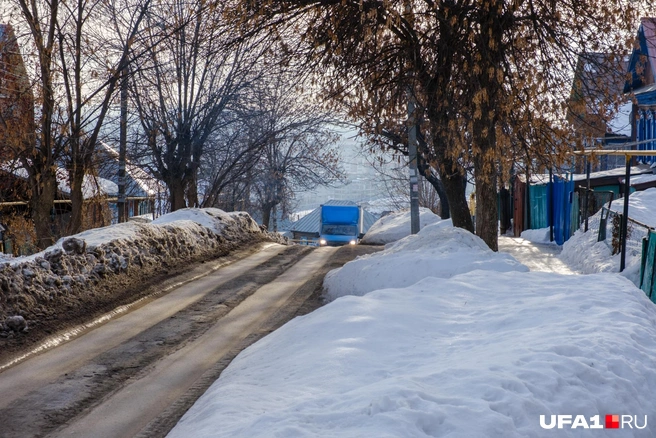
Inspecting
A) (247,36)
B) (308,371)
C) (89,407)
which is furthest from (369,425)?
(247,36)

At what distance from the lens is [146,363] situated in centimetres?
803

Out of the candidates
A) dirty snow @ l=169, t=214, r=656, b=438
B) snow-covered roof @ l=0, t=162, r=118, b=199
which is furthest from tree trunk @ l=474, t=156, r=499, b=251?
snow-covered roof @ l=0, t=162, r=118, b=199

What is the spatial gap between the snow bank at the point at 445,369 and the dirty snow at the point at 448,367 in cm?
1

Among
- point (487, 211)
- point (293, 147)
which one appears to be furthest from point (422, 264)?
point (293, 147)

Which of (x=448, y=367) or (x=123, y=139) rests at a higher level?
(x=123, y=139)

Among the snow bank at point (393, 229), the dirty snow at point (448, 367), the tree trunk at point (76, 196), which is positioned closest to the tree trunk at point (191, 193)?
the snow bank at point (393, 229)

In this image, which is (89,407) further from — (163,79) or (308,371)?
(163,79)

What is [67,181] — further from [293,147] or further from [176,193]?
[293,147]

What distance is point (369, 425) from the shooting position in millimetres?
4070

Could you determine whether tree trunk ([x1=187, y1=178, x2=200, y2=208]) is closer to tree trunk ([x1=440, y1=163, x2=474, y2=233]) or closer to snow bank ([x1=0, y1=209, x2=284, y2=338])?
snow bank ([x1=0, y1=209, x2=284, y2=338])

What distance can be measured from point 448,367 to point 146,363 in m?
4.22

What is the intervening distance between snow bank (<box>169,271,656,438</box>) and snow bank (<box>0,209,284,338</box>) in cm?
388

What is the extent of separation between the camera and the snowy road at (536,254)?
1595 centimetres

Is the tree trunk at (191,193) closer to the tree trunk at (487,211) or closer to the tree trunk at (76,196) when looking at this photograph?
the tree trunk at (76,196)
